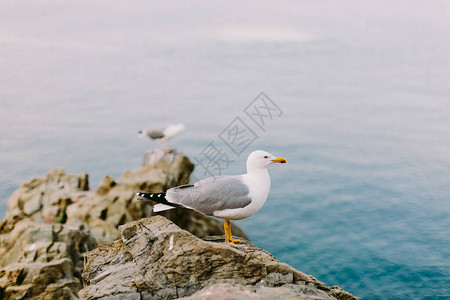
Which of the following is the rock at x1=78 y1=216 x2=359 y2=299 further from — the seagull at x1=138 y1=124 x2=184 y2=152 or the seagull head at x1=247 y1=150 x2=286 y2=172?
the seagull at x1=138 y1=124 x2=184 y2=152

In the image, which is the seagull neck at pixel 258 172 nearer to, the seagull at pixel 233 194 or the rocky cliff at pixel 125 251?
the seagull at pixel 233 194

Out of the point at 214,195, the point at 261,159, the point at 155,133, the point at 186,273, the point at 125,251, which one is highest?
the point at 261,159

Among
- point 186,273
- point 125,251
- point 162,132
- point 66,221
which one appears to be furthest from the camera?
point 162,132

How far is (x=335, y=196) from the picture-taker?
922 inches

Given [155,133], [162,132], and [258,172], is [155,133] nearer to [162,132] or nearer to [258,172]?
[162,132]

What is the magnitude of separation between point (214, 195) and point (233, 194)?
1.01 feet

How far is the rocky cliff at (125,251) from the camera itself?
19.0 feet

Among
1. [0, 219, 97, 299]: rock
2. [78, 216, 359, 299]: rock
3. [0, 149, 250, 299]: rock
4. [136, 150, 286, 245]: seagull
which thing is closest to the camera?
[78, 216, 359, 299]: rock

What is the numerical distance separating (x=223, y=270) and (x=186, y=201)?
5.38 feet

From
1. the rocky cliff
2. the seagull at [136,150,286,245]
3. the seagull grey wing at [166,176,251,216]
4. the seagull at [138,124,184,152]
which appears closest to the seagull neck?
the seagull at [136,150,286,245]

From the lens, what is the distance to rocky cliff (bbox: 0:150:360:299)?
19.0ft

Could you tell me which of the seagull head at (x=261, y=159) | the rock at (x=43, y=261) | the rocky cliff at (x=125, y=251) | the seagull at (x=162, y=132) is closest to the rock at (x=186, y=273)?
the rocky cliff at (x=125, y=251)

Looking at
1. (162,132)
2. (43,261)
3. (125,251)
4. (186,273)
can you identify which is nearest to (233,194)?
(186,273)

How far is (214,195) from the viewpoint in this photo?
7125 mm
